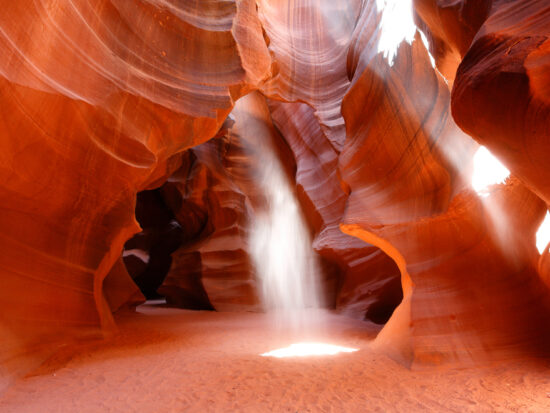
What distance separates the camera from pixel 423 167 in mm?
5895

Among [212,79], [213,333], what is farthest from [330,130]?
[213,333]

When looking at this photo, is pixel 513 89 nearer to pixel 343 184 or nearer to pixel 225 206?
pixel 343 184

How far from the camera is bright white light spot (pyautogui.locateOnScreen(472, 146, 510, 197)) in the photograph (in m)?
4.80

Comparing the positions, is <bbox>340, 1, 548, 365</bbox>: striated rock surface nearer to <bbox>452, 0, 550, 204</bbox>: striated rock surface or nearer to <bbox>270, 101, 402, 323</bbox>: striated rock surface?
<bbox>270, 101, 402, 323</bbox>: striated rock surface

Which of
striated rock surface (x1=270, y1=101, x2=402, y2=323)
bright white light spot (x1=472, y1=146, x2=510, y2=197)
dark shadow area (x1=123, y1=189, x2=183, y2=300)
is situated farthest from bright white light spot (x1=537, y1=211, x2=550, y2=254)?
dark shadow area (x1=123, y1=189, x2=183, y2=300)

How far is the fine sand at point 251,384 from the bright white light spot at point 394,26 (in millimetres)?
5513

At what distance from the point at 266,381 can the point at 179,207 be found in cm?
1058

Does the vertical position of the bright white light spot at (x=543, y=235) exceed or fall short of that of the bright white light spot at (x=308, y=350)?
it exceeds it

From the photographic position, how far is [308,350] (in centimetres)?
543

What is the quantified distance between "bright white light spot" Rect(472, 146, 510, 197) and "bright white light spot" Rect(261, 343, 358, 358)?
10.3 ft

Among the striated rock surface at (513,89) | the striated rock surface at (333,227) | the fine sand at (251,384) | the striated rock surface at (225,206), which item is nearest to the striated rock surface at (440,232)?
the fine sand at (251,384)

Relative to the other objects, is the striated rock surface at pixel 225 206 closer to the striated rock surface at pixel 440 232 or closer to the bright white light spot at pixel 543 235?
the striated rock surface at pixel 440 232

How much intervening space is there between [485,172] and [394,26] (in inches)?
141

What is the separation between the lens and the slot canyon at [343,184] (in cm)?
320
